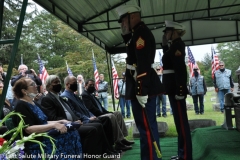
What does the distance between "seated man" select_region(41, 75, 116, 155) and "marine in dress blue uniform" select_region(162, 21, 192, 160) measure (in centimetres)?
112

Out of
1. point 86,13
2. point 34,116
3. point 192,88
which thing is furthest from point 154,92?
point 192,88

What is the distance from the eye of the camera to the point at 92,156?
3.92m

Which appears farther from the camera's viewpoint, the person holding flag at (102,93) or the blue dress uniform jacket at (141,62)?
the person holding flag at (102,93)

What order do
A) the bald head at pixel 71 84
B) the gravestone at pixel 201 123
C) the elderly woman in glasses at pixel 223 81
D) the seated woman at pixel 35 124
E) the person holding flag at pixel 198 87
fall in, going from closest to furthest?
the seated woman at pixel 35 124
the bald head at pixel 71 84
the gravestone at pixel 201 123
the elderly woman in glasses at pixel 223 81
the person holding flag at pixel 198 87

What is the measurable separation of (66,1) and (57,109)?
189cm

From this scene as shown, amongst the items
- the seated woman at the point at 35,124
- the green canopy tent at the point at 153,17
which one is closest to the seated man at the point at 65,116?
the seated woman at the point at 35,124

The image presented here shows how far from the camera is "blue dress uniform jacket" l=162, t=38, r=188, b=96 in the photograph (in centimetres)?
337

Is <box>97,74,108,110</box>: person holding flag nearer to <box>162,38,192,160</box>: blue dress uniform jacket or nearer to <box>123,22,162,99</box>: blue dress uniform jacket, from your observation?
<box>162,38,192,160</box>: blue dress uniform jacket

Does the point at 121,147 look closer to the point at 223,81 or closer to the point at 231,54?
the point at 223,81

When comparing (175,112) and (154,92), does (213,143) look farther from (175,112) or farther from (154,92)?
(154,92)

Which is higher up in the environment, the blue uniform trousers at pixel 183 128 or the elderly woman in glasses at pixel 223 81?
the elderly woman in glasses at pixel 223 81

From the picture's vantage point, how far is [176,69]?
11.2 feet

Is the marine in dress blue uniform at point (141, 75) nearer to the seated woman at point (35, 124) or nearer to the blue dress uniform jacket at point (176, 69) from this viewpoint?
the blue dress uniform jacket at point (176, 69)

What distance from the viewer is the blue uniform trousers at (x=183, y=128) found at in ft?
11.2
